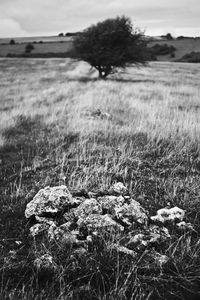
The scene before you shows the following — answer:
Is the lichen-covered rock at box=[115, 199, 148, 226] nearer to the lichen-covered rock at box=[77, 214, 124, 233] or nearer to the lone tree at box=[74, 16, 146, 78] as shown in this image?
the lichen-covered rock at box=[77, 214, 124, 233]

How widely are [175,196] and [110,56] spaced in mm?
20741

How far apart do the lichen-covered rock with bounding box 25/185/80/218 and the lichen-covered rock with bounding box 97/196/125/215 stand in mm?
251

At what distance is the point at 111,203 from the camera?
3004mm

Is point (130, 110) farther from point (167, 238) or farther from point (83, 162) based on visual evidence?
point (167, 238)

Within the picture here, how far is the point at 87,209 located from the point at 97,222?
7.6 inches

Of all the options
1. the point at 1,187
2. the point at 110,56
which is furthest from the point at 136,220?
the point at 110,56

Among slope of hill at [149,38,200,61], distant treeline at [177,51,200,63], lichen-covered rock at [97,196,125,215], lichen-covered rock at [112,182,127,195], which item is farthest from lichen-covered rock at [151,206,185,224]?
slope of hill at [149,38,200,61]

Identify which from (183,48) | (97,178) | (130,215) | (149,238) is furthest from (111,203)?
(183,48)

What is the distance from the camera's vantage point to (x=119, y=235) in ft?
8.45

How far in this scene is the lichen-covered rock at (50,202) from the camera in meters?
2.92

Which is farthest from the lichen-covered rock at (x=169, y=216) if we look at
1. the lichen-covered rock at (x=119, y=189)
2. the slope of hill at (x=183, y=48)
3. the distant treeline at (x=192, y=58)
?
the slope of hill at (x=183, y=48)

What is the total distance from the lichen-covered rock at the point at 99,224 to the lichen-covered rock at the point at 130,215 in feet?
0.39

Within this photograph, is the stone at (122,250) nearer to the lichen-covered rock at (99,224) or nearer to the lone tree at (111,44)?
the lichen-covered rock at (99,224)

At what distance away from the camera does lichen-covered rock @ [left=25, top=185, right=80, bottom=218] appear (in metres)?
2.92
